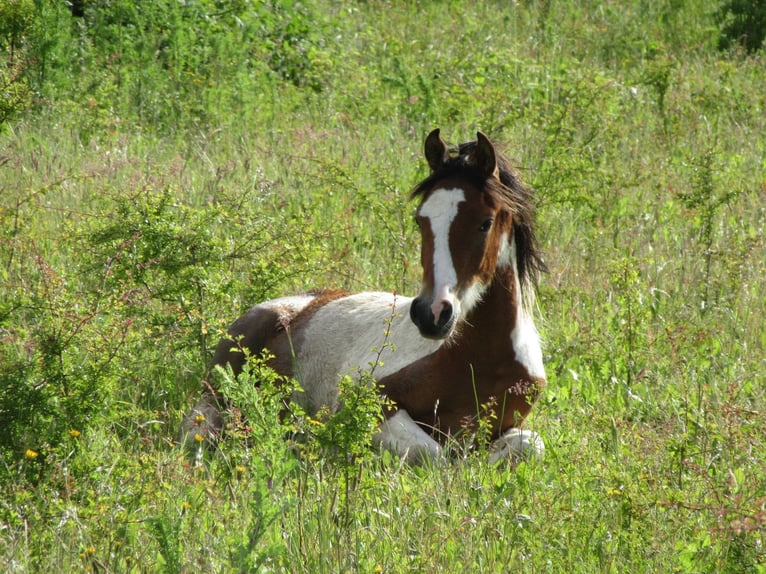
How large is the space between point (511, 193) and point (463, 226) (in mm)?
447

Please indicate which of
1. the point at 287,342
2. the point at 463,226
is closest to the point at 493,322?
the point at 463,226

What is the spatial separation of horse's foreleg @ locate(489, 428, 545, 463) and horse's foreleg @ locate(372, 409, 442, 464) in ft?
1.03

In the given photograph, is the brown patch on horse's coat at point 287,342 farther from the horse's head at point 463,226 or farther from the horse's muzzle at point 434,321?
the horse's muzzle at point 434,321

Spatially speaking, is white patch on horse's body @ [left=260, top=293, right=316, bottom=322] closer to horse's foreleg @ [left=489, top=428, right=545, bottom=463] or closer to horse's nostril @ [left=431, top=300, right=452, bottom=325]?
horse's foreleg @ [left=489, top=428, right=545, bottom=463]

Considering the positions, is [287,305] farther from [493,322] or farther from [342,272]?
[493,322]

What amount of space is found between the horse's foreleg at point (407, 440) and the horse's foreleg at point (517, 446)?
31 cm

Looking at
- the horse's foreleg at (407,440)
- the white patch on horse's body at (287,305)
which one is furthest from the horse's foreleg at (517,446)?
the white patch on horse's body at (287,305)

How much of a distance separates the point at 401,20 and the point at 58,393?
41.5ft

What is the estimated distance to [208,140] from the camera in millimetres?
10305

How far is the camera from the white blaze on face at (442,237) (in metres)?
4.63

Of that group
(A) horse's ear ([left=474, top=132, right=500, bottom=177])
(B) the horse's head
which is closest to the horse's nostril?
(B) the horse's head

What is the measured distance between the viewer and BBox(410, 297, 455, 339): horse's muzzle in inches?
180

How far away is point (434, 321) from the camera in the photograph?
4.57 metres

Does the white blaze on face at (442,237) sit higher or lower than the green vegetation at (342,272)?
higher
